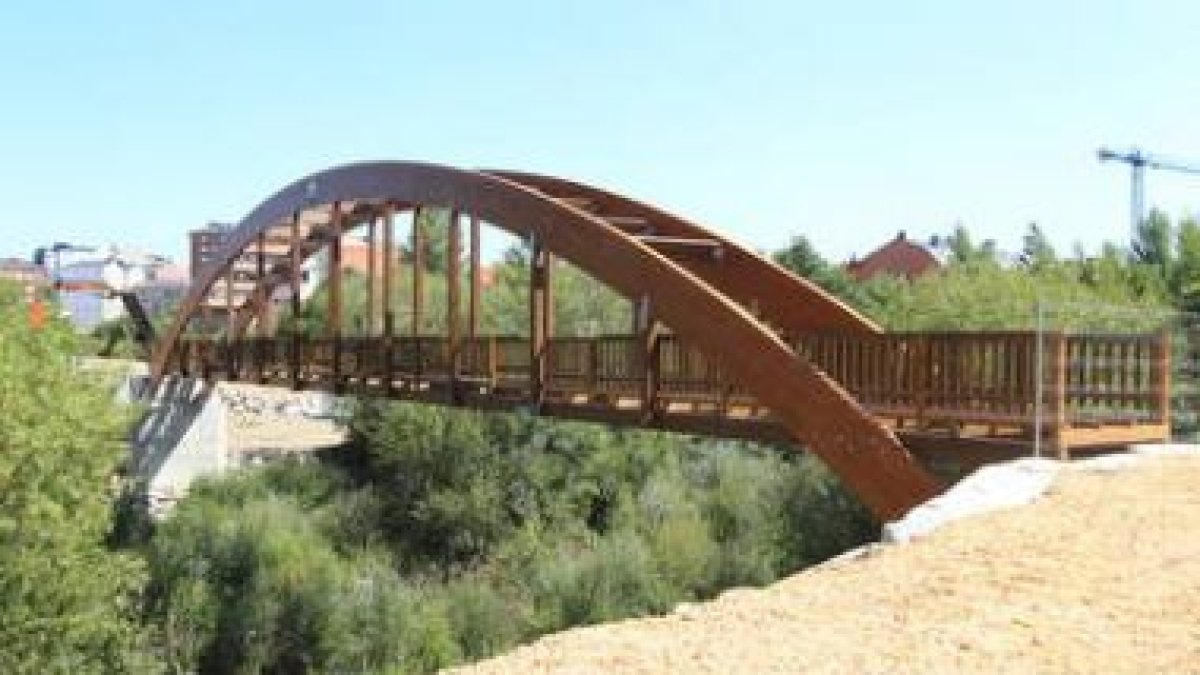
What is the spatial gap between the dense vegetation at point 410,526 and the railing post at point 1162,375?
1.41 metres

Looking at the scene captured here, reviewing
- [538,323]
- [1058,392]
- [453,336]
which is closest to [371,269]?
[453,336]

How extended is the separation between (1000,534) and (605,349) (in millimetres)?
10695

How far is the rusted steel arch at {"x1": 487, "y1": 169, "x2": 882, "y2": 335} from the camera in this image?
20.2 metres

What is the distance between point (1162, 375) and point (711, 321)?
518cm

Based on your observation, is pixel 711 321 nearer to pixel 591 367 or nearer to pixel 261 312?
pixel 591 367

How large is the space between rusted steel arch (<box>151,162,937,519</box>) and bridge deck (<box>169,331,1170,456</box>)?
412 millimetres

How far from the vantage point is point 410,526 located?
37812 mm

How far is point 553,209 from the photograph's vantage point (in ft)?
69.8

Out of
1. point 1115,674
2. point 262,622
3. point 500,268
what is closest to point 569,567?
point 262,622

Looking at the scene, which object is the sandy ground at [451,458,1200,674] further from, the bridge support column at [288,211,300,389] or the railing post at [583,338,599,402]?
the bridge support column at [288,211,300,389]

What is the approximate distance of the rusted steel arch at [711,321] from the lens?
585 inches

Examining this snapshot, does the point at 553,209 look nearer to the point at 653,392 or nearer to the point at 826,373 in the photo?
the point at 653,392

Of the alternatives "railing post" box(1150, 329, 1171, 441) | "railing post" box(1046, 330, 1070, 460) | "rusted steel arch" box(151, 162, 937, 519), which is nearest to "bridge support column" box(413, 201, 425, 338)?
"rusted steel arch" box(151, 162, 937, 519)

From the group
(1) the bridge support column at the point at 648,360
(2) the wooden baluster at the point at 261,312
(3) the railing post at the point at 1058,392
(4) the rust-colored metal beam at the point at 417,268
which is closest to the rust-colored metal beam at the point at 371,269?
(4) the rust-colored metal beam at the point at 417,268
